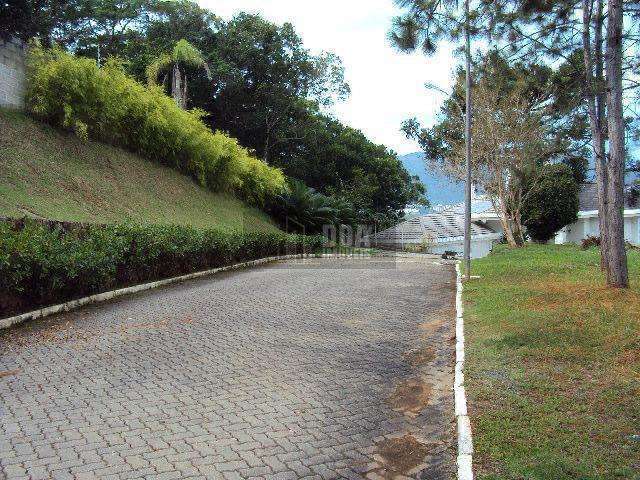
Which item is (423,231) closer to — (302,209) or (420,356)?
(302,209)

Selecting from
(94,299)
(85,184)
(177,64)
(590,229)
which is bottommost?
(94,299)

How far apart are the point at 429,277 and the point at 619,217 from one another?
22.3ft

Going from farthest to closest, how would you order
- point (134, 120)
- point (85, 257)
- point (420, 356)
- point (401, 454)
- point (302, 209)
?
point (302, 209), point (134, 120), point (85, 257), point (420, 356), point (401, 454)

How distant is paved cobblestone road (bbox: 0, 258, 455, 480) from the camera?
3.66 m

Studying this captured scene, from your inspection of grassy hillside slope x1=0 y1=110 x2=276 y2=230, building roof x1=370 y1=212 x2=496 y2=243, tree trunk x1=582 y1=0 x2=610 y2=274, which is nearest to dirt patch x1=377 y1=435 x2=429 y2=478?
tree trunk x1=582 y1=0 x2=610 y2=274

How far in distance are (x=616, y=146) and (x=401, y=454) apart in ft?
23.5

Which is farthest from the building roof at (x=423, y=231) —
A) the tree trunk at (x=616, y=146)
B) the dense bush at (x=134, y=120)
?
the tree trunk at (x=616, y=146)

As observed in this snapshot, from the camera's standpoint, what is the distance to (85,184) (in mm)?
16250

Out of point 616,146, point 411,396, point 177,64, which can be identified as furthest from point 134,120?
point 411,396

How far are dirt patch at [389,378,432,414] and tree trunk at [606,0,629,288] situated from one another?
5314 mm

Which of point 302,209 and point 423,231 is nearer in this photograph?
point 302,209

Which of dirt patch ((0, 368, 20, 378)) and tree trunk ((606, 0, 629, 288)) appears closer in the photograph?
dirt patch ((0, 368, 20, 378))

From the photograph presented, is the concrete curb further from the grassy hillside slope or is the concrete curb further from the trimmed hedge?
the grassy hillside slope

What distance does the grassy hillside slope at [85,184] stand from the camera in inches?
538
